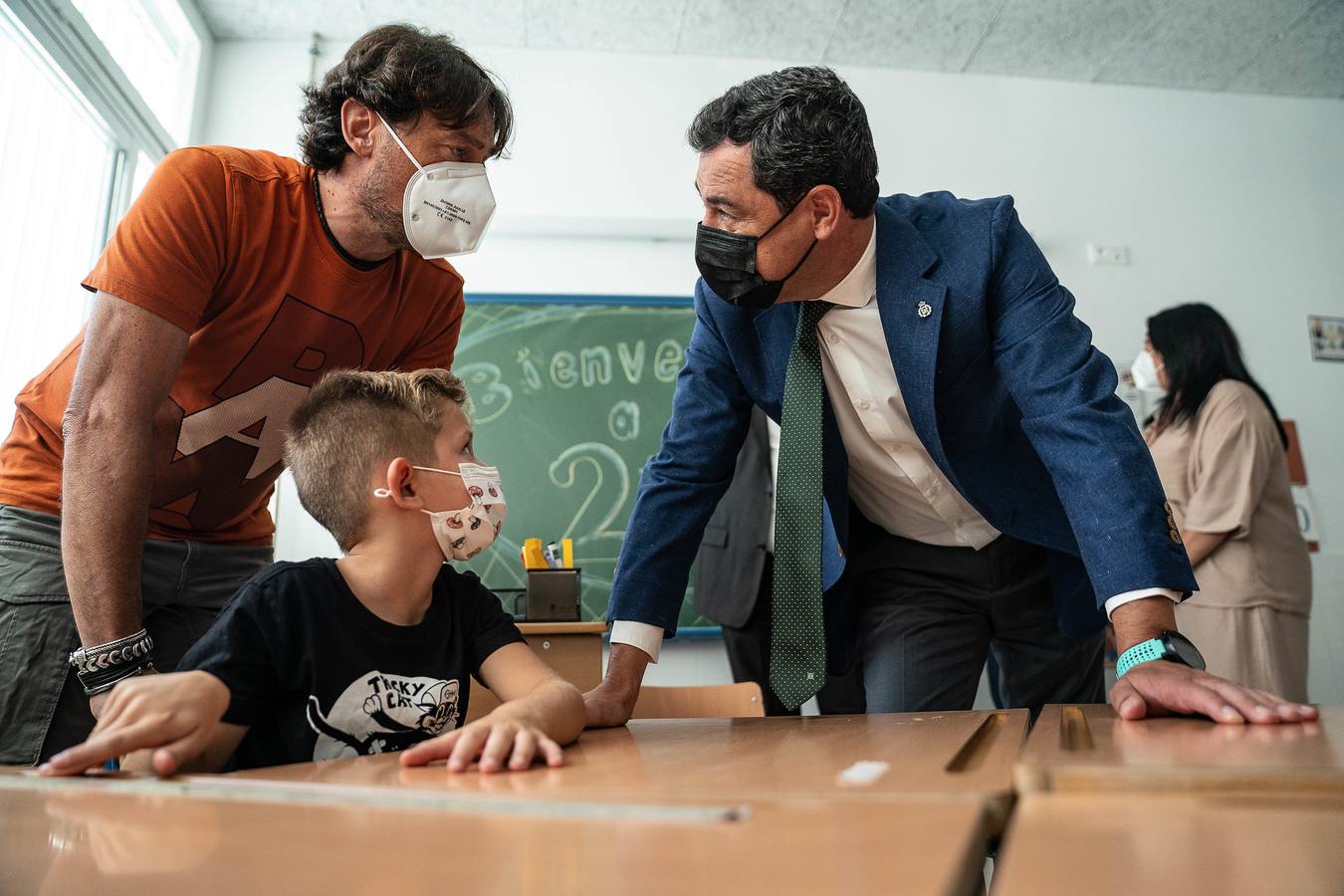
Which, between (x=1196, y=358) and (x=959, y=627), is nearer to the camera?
(x=959, y=627)

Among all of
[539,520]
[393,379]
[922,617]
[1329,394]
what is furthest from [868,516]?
[1329,394]

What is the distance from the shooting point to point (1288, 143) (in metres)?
4.20

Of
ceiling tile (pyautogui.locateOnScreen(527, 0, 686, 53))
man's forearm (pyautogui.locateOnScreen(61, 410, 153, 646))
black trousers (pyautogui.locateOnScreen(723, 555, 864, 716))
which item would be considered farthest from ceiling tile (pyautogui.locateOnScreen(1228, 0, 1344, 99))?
man's forearm (pyautogui.locateOnScreen(61, 410, 153, 646))

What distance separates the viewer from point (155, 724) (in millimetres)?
749

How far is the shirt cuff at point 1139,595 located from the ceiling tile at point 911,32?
3.06m

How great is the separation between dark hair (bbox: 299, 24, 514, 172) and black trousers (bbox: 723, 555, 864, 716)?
1.49 metres

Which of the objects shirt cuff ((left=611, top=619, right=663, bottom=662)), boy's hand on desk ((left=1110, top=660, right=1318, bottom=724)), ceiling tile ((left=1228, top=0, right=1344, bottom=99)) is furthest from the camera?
ceiling tile ((left=1228, top=0, right=1344, bottom=99))

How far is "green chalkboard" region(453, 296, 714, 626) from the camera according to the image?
132 inches

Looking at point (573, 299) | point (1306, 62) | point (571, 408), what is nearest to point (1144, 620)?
point (571, 408)

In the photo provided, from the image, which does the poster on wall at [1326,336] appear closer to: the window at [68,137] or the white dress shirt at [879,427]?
the white dress shirt at [879,427]

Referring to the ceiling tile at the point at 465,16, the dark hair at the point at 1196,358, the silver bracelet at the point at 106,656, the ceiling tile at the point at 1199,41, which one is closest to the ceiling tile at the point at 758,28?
the ceiling tile at the point at 465,16

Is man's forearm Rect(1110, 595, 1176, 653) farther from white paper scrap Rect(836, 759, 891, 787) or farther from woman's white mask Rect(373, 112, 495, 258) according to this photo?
woman's white mask Rect(373, 112, 495, 258)

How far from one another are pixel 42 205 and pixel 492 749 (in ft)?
9.32

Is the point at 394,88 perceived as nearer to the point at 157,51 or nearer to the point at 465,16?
the point at 465,16
